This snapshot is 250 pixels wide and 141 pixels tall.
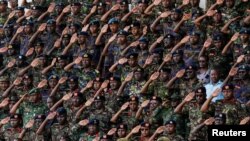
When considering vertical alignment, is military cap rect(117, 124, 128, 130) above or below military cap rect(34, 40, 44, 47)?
below

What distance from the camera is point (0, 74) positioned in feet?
134

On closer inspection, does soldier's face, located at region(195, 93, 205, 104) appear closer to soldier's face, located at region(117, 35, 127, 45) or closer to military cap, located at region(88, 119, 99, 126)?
military cap, located at region(88, 119, 99, 126)

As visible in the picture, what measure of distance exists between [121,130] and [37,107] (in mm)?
3280

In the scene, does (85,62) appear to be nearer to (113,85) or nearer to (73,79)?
(73,79)

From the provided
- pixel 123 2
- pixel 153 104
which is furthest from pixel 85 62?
pixel 153 104

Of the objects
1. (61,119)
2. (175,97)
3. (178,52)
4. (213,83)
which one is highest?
(178,52)

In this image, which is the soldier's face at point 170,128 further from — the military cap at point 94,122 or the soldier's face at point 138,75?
the soldier's face at point 138,75

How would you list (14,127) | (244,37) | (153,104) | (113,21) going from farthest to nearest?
(113,21)
(14,127)
(153,104)
(244,37)

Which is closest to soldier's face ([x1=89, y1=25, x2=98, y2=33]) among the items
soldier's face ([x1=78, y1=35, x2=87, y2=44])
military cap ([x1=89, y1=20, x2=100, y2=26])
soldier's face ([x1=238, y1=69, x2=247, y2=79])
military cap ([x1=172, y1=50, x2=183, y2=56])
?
military cap ([x1=89, y1=20, x2=100, y2=26])

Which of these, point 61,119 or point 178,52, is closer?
point 178,52

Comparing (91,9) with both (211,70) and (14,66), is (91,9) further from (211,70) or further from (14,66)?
(211,70)

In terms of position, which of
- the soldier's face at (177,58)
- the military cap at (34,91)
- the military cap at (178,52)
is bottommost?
the military cap at (34,91)

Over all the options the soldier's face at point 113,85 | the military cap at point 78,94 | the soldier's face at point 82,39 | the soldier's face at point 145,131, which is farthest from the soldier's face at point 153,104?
the soldier's face at point 82,39

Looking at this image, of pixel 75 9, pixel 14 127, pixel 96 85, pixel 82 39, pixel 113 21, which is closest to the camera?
pixel 96 85
